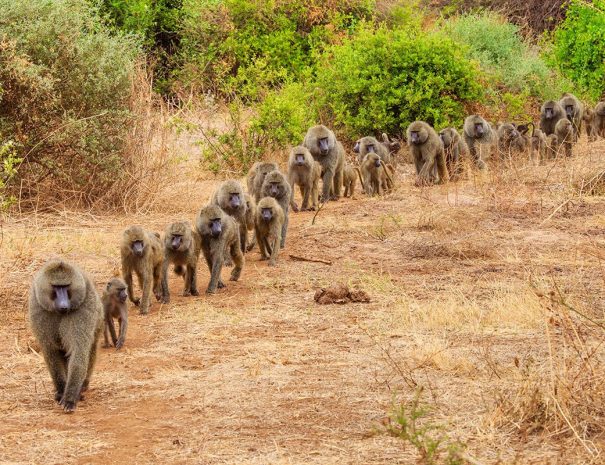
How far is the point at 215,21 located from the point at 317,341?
554 inches

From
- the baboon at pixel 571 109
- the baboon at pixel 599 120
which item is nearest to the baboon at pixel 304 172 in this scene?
the baboon at pixel 571 109

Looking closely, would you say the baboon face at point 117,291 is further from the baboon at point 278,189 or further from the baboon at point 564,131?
the baboon at point 564,131

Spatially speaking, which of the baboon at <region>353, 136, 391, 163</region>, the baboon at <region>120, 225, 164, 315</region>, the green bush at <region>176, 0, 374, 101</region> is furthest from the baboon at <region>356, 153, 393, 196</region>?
the baboon at <region>120, 225, 164, 315</region>

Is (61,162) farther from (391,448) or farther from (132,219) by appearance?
(391,448)

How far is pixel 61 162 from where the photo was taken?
1352 centimetres

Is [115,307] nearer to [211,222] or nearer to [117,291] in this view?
[117,291]

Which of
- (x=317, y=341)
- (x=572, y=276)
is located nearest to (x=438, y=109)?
(x=572, y=276)

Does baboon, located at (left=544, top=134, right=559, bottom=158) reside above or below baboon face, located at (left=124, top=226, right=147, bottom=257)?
above

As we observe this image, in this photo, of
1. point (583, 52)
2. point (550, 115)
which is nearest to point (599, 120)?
point (550, 115)

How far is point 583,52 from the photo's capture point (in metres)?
21.8

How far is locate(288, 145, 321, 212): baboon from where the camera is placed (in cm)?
1395

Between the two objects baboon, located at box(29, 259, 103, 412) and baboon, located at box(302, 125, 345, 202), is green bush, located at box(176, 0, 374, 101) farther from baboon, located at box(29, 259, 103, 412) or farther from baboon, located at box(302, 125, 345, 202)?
baboon, located at box(29, 259, 103, 412)

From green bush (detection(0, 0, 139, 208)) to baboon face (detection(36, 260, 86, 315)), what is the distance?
651 cm

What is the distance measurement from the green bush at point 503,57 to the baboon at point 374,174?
5.98 metres
